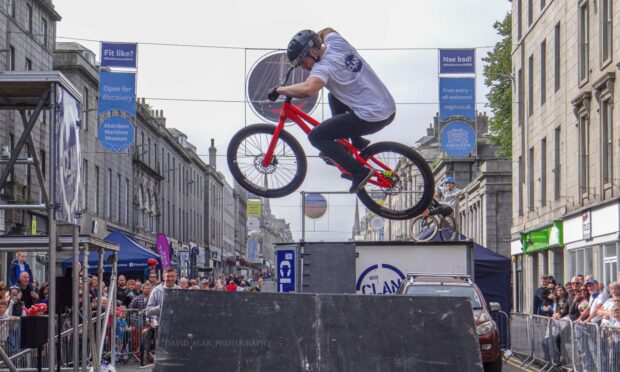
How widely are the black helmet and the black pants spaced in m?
0.47

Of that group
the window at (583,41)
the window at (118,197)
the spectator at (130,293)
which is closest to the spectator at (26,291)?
the spectator at (130,293)

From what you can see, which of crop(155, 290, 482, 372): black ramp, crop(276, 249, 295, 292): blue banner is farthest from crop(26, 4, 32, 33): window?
crop(155, 290, 482, 372): black ramp

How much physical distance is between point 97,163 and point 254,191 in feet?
157

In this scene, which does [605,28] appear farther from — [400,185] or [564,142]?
[400,185]

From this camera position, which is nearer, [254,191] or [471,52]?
[254,191]

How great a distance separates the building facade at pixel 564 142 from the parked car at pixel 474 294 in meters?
10.4

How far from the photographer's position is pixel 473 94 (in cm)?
2284

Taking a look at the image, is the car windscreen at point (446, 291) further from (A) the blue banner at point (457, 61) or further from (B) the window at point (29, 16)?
(B) the window at point (29, 16)

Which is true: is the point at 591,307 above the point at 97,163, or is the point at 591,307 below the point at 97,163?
below

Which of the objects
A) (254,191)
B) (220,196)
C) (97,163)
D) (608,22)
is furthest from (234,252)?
(254,191)

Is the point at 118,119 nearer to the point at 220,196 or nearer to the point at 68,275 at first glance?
the point at 68,275

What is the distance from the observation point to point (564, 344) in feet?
64.4

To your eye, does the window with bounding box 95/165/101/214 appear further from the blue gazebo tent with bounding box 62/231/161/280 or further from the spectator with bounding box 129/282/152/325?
the spectator with bounding box 129/282/152/325

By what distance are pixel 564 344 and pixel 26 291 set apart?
9715 millimetres
